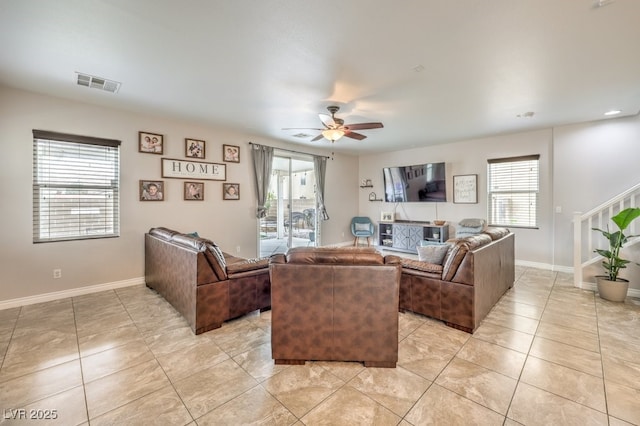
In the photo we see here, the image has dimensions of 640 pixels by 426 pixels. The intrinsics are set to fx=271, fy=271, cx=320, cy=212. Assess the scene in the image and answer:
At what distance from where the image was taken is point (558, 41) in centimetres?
243

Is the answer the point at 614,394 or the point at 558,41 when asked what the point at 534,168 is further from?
the point at 614,394

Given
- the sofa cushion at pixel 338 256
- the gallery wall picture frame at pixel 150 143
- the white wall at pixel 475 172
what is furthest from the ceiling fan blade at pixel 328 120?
the white wall at pixel 475 172

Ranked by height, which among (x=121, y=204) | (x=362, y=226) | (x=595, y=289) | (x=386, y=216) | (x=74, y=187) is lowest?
(x=595, y=289)

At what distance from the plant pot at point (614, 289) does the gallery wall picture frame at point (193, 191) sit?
636 centimetres

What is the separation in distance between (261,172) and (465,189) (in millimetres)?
4659

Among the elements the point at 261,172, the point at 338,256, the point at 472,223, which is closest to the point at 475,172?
the point at 472,223

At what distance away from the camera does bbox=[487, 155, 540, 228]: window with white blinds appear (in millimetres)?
5461

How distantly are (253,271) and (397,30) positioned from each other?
2.76 m

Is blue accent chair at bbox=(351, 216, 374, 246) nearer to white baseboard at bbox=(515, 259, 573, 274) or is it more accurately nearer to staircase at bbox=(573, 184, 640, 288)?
white baseboard at bbox=(515, 259, 573, 274)

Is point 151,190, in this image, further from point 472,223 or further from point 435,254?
point 472,223

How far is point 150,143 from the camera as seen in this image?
4.46m

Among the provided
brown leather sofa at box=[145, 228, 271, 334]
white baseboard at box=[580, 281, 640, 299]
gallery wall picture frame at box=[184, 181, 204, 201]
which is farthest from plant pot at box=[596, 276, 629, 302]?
gallery wall picture frame at box=[184, 181, 204, 201]

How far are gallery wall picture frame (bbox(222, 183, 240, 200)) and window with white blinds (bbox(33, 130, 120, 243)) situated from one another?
1.69 metres

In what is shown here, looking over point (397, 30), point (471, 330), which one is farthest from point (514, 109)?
point (471, 330)
